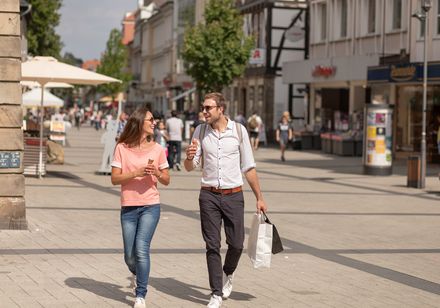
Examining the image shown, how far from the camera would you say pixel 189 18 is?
7656 cm

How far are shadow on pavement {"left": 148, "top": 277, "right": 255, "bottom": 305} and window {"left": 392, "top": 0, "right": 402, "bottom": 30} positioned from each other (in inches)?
1155

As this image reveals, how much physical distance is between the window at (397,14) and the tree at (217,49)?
827 cm

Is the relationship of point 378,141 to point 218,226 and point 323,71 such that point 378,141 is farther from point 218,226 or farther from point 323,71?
point 218,226

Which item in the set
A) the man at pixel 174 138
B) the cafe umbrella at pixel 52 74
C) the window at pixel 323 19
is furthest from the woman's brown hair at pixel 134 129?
the window at pixel 323 19

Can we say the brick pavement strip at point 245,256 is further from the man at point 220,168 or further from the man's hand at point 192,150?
the man's hand at point 192,150

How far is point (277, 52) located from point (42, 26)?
16.6m

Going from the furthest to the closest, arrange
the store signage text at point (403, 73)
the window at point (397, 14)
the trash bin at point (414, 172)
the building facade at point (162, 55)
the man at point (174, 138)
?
the building facade at point (162, 55)
the window at point (397, 14)
the store signage text at point (403, 73)
the man at point (174, 138)
the trash bin at point (414, 172)

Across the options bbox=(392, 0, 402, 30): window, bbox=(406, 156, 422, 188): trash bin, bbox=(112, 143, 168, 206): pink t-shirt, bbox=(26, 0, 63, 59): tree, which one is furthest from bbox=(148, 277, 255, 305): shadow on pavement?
bbox=(26, 0, 63, 59): tree

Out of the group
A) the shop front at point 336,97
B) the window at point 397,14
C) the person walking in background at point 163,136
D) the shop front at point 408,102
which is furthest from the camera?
the shop front at point 336,97

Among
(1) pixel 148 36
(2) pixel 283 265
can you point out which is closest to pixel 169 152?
(2) pixel 283 265

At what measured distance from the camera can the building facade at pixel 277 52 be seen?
50719mm

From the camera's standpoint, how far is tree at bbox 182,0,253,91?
43.6m

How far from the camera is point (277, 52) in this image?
5134cm

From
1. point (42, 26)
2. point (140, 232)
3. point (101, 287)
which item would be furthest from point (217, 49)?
point (140, 232)
